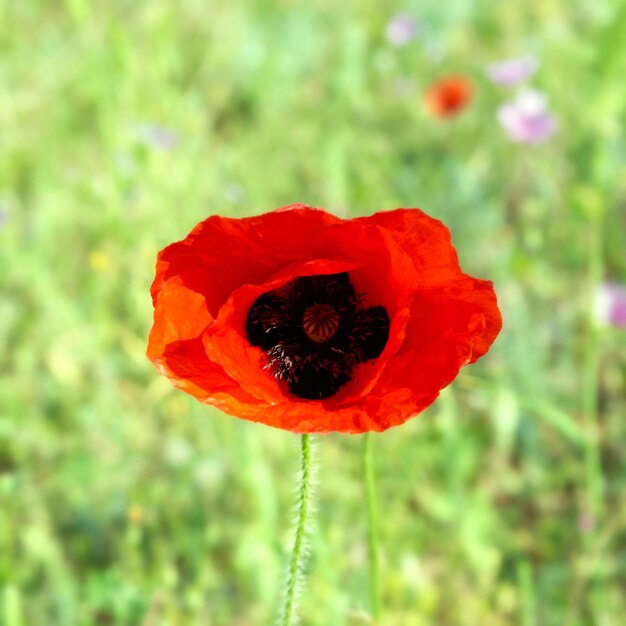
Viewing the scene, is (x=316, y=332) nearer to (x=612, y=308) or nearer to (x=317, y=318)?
(x=317, y=318)

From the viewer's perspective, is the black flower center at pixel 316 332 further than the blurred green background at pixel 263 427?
No

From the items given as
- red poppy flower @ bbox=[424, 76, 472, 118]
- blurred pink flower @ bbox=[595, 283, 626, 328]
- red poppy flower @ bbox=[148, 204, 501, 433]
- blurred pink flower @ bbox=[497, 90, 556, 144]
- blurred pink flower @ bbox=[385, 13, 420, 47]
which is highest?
blurred pink flower @ bbox=[385, 13, 420, 47]

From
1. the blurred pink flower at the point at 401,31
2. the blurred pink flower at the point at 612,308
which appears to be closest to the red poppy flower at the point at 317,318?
the blurred pink flower at the point at 612,308

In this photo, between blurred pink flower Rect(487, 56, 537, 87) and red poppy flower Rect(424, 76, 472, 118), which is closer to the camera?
blurred pink flower Rect(487, 56, 537, 87)

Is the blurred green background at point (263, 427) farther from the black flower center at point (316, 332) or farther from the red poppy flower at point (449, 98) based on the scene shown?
the black flower center at point (316, 332)

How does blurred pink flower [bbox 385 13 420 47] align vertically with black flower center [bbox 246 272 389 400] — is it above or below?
above

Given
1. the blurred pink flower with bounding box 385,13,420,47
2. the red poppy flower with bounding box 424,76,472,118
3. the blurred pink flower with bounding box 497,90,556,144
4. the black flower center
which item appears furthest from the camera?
the blurred pink flower with bounding box 385,13,420,47

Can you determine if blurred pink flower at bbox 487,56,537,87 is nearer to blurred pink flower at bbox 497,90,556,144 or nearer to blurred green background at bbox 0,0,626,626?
blurred pink flower at bbox 497,90,556,144

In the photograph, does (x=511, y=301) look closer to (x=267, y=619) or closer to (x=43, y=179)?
(x=267, y=619)

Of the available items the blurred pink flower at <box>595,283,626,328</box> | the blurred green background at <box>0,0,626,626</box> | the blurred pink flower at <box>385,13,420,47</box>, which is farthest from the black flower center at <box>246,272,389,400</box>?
the blurred pink flower at <box>385,13,420,47</box>
